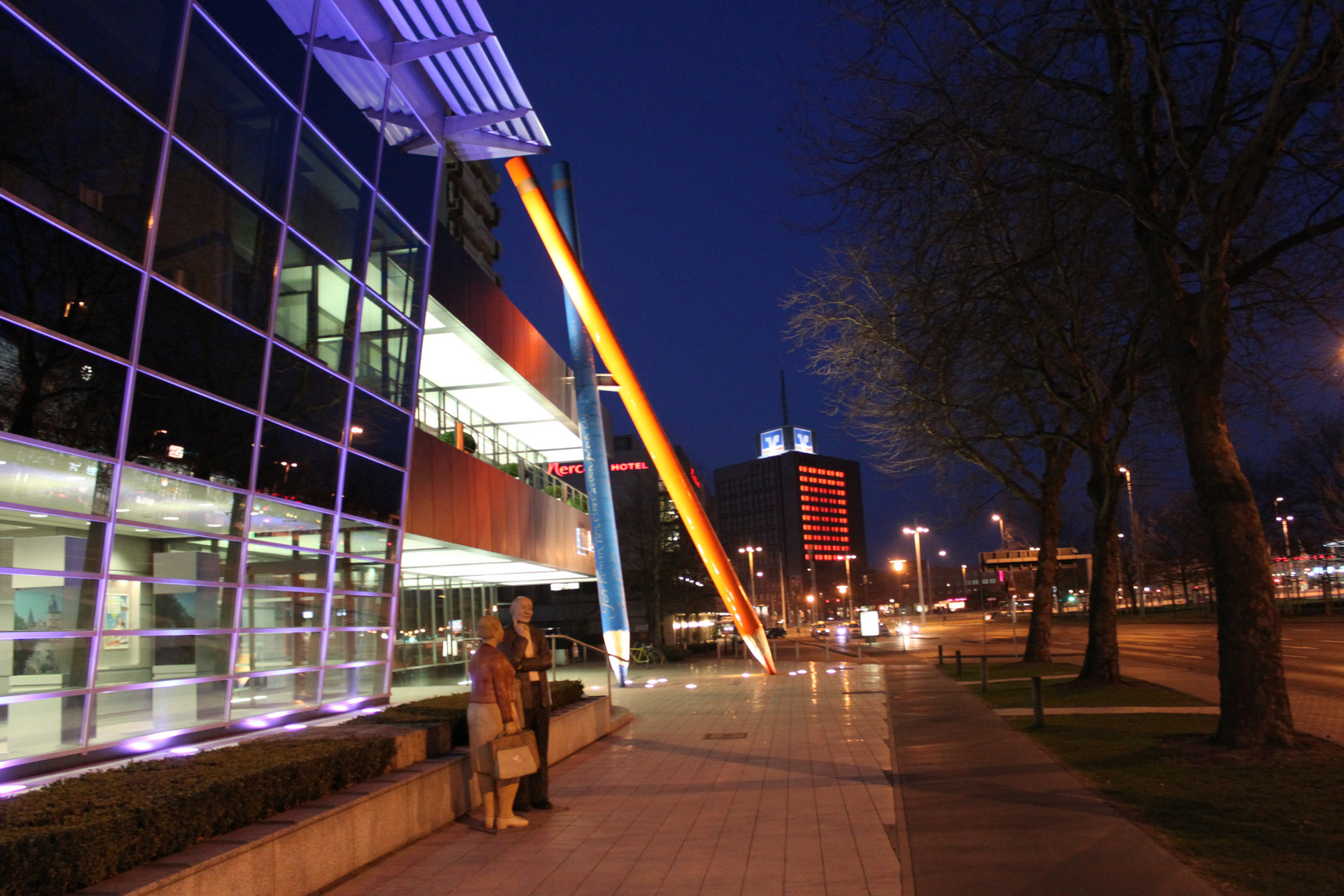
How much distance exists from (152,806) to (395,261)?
522 inches

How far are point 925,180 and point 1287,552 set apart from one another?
70.6 metres

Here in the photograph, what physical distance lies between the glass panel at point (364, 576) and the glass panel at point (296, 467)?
1.26 m

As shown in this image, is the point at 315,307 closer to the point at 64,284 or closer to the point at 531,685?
the point at 64,284

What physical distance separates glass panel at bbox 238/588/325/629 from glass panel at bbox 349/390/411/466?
267 centimetres

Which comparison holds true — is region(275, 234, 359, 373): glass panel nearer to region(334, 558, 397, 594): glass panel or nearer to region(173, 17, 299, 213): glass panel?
region(173, 17, 299, 213): glass panel

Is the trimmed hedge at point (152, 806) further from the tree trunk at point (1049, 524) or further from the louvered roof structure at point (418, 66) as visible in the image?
the tree trunk at point (1049, 524)

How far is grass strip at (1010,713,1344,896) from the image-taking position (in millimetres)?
6254

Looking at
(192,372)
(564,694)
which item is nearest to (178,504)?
(192,372)

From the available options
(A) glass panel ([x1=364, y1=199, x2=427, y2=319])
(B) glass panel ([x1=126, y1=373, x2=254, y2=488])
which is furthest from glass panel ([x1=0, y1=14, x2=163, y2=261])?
(A) glass panel ([x1=364, y1=199, x2=427, y2=319])

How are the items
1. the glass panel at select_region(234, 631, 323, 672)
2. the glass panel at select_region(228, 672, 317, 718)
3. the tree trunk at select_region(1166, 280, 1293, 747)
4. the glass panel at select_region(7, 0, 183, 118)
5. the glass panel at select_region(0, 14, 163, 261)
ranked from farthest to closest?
1. the glass panel at select_region(234, 631, 323, 672)
2. the glass panel at select_region(228, 672, 317, 718)
3. the tree trunk at select_region(1166, 280, 1293, 747)
4. the glass panel at select_region(7, 0, 183, 118)
5. the glass panel at select_region(0, 14, 163, 261)

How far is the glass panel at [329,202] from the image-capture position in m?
14.5

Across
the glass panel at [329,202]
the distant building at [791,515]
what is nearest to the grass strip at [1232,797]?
the glass panel at [329,202]

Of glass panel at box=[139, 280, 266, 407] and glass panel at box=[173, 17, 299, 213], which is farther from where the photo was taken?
→ glass panel at box=[173, 17, 299, 213]

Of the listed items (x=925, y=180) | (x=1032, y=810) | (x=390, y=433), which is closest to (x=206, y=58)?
(x=390, y=433)
